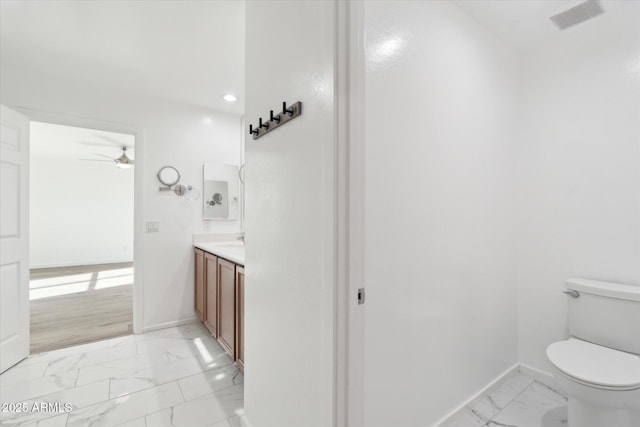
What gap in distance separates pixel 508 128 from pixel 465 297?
1.22 meters

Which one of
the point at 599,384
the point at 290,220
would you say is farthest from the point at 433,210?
the point at 599,384

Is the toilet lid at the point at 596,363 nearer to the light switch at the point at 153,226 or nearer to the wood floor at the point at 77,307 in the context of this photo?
the light switch at the point at 153,226

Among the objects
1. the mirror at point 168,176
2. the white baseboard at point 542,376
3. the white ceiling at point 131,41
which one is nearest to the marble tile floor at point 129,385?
the mirror at point 168,176

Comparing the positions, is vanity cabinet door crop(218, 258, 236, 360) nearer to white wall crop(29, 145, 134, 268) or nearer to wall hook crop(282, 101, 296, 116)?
wall hook crop(282, 101, 296, 116)

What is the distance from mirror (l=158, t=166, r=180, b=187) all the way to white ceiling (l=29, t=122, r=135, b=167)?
1.54 metres

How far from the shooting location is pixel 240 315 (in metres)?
1.87

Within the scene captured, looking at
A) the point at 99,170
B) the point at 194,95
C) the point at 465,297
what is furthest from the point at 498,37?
the point at 99,170

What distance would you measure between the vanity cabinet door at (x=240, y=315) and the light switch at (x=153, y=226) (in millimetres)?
1567

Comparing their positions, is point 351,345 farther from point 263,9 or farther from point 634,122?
point 634,122

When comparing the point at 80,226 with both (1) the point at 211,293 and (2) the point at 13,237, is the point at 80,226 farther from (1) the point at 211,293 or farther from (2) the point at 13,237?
(1) the point at 211,293

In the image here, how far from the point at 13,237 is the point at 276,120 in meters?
2.55

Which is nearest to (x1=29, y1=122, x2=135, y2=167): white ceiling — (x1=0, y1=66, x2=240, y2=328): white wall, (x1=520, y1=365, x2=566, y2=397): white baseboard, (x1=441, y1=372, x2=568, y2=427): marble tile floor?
(x1=0, y1=66, x2=240, y2=328): white wall

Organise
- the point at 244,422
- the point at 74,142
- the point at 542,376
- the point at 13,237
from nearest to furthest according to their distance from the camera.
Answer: the point at 244,422, the point at 542,376, the point at 13,237, the point at 74,142

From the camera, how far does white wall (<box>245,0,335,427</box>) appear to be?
3.12ft
